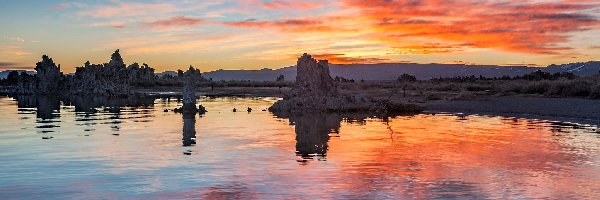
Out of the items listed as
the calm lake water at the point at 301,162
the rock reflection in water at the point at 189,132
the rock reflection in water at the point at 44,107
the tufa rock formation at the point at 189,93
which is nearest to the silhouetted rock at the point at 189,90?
the tufa rock formation at the point at 189,93

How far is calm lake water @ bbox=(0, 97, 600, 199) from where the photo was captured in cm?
1730

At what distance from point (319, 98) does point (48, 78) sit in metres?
96.8

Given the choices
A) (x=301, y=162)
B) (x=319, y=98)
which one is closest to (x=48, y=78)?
(x=319, y=98)

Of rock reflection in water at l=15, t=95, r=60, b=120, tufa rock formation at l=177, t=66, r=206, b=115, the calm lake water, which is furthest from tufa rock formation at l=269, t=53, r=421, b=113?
rock reflection in water at l=15, t=95, r=60, b=120

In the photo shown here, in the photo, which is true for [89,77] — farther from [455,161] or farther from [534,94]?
[455,161]

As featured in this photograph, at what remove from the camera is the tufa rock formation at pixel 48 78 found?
431 ft

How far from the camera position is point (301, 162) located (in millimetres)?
23266

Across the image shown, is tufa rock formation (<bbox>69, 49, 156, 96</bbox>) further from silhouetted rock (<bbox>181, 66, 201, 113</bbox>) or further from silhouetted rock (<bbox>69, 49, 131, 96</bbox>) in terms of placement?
silhouetted rock (<bbox>181, 66, 201, 113</bbox>)

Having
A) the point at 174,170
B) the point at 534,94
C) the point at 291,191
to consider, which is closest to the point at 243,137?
the point at 174,170

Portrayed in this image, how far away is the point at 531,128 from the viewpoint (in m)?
38.7

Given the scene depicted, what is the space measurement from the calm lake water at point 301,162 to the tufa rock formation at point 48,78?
98398mm

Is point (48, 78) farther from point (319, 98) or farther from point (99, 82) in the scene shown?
point (319, 98)

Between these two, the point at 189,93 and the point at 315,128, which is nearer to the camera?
the point at 315,128

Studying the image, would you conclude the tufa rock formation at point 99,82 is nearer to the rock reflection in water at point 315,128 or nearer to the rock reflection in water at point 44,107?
the rock reflection in water at point 44,107
